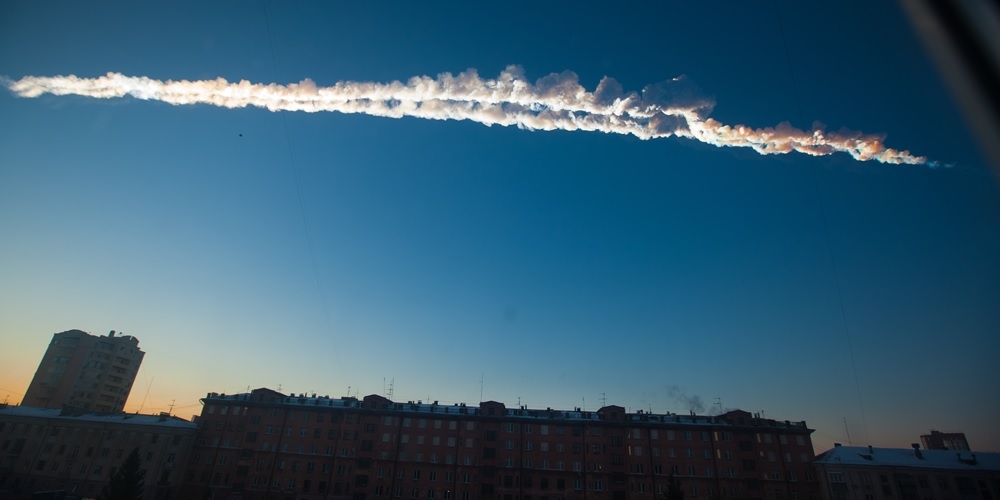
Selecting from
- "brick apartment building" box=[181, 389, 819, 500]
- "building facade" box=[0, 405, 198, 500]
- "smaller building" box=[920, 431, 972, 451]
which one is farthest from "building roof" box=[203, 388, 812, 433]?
"smaller building" box=[920, 431, 972, 451]

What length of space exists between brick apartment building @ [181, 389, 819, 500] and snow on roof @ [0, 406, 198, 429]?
17.7 feet

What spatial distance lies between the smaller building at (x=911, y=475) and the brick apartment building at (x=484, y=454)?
11.9 ft

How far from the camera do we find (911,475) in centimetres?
6894

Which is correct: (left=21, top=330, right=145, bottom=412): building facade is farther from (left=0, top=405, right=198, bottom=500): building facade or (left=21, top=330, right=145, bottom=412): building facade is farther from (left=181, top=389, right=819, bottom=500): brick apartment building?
(left=181, top=389, right=819, bottom=500): brick apartment building

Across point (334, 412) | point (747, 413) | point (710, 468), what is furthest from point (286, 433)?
point (747, 413)

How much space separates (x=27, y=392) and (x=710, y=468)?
15800 cm

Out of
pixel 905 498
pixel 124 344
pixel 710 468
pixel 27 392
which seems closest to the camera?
pixel 905 498

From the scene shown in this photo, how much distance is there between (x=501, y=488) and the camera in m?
74.6

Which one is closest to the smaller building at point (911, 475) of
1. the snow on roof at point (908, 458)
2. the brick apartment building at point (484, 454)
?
the snow on roof at point (908, 458)

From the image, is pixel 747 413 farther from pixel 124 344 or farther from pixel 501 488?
pixel 124 344

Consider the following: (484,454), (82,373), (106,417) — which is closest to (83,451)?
(106,417)

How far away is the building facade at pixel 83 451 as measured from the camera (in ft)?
247

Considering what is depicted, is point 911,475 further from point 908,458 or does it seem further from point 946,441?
point 946,441

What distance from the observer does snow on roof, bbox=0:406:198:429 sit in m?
80.3
